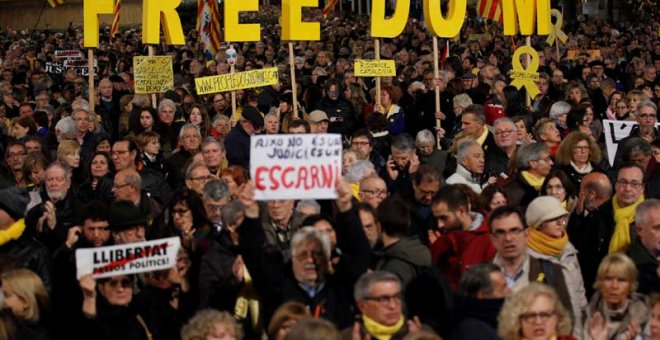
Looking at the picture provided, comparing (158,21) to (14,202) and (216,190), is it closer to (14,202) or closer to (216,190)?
(14,202)

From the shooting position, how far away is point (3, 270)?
761 centimetres

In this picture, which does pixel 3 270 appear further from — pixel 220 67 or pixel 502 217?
pixel 220 67

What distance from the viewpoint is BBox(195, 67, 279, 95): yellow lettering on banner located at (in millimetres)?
16172

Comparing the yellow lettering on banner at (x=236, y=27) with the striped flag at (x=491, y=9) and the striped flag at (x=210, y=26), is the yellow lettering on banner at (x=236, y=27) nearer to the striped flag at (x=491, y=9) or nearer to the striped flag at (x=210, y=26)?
the striped flag at (x=210, y=26)

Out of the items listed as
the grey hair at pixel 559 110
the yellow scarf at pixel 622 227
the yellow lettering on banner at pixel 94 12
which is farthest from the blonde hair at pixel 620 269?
the yellow lettering on banner at pixel 94 12

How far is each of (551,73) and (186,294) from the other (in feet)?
44.1

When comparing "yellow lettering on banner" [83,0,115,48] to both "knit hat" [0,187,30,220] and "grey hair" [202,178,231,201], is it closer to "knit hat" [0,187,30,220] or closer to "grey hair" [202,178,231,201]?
"knit hat" [0,187,30,220]

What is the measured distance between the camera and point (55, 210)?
1007 centimetres

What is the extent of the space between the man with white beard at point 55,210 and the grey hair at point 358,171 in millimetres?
1978

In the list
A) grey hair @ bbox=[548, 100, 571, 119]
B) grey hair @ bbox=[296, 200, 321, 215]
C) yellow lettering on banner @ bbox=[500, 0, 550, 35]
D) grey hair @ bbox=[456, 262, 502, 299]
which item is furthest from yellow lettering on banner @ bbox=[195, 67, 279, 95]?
grey hair @ bbox=[456, 262, 502, 299]

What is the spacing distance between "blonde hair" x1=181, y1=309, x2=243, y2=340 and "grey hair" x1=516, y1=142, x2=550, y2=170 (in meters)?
4.34

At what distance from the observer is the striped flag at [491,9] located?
81.3 feet

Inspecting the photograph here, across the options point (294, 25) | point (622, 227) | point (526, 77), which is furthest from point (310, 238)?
point (526, 77)

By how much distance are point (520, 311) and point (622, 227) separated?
8.27 feet
